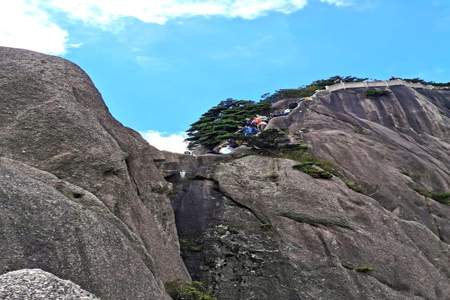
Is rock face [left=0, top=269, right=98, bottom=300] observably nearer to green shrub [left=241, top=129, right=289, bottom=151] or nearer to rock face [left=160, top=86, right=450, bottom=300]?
rock face [left=160, top=86, right=450, bottom=300]

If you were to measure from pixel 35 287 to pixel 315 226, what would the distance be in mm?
14881

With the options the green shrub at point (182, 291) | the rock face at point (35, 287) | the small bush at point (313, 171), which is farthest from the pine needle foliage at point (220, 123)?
the rock face at point (35, 287)

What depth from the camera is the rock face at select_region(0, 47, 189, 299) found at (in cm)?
1133

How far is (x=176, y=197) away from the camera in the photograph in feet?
79.9

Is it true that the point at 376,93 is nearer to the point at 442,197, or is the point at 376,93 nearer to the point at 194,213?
the point at 442,197

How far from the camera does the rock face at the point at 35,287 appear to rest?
8.77 meters

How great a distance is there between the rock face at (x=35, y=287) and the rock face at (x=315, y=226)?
10.7 m

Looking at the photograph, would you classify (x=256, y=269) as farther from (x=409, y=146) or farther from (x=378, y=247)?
(x=409, y=146)

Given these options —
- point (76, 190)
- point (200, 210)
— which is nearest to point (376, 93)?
point (200, 210)

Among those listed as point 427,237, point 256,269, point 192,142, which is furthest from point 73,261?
point 192,142

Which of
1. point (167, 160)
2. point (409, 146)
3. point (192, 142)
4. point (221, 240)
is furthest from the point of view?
point (192, 142)

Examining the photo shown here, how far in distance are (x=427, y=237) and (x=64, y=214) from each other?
17683 millimetres

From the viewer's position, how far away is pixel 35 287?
29.7 ft

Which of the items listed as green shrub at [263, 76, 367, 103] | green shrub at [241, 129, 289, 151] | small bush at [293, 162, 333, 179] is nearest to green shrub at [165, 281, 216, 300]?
small bush at [293, 162, 333, 179]
